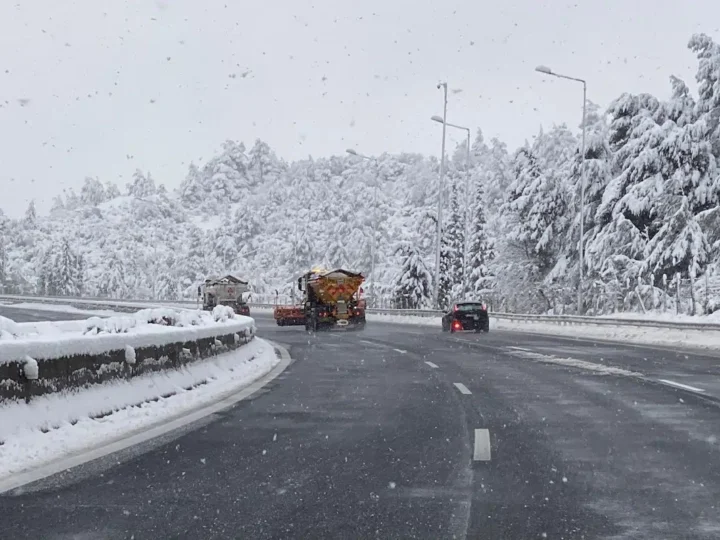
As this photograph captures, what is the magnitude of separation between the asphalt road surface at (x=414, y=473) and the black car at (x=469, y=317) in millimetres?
24312

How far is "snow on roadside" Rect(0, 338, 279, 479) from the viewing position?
7.66 meters

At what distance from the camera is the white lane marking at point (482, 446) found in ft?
25.2

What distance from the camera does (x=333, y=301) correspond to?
1657 inches

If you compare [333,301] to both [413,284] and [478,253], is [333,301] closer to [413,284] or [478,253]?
[413,284]

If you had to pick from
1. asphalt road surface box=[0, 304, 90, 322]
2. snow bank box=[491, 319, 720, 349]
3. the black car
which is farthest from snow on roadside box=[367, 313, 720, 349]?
asphalt road surface box=[0, 304, 90, 322]

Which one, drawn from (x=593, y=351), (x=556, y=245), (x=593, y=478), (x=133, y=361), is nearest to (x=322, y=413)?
(x=133, y=361)

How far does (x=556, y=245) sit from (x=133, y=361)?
5530cm

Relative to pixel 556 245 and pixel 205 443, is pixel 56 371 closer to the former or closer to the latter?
pixel 205 443

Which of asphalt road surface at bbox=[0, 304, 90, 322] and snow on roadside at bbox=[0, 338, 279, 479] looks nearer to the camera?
snow on roadside at bbox=[0, 338, 279, 479]

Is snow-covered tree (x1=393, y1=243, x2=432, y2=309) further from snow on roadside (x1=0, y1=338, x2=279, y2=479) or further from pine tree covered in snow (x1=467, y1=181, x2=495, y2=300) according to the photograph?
snow on roadside (x1=0, y1=338, x2=279, y2=479)

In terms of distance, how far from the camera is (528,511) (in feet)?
18.6

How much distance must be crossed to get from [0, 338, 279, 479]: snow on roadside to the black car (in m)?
24.0

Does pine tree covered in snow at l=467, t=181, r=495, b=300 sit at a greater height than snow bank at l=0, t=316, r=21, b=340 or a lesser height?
greater

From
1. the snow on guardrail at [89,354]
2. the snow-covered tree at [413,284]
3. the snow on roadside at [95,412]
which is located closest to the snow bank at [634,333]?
the snow on guardrail at [89,354]
